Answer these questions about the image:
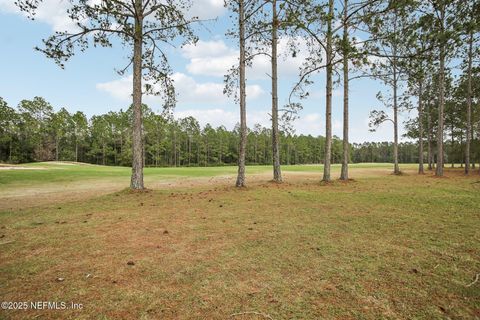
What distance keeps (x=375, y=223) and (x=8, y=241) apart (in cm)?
795

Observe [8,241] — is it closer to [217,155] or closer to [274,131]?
[274,131]

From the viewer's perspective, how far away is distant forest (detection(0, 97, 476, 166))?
59.7 metres

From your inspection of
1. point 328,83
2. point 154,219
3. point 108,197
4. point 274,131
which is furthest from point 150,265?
point 328,83

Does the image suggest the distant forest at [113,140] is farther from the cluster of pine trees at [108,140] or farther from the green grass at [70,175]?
the green grass at [70,175]

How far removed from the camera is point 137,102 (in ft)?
38.8

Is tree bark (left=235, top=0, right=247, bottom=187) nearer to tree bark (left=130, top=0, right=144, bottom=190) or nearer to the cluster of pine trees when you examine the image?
tree bark (left=130, top=0, right=144, bottom=190)

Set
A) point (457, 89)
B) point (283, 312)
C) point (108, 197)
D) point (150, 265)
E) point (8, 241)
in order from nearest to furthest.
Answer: point (283, 312)
point (150, 265)
point (8, 241)
point (108, 197)
point (457, 89)

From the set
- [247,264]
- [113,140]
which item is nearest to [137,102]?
[247,264]

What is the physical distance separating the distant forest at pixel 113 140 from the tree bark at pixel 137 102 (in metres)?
25.2

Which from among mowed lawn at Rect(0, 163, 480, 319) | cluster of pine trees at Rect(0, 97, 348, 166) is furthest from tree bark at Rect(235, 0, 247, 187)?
cluster of pine trees at Rect(0, 97, 348, 166)

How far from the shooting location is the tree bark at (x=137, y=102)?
11664 mm

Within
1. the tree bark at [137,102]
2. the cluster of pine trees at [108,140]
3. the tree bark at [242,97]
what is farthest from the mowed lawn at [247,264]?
the cluster of pine trees at [108,140]

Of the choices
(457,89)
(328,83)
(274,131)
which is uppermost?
(457,89)

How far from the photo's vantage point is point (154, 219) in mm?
6871
